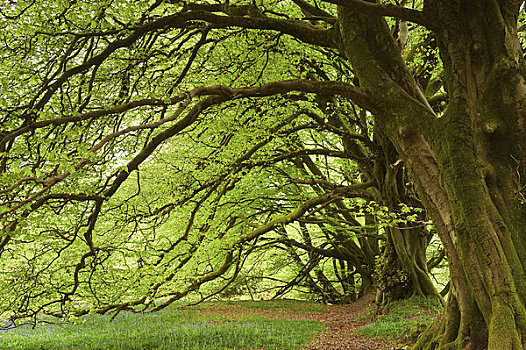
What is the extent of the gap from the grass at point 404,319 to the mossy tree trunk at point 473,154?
8.02 feet

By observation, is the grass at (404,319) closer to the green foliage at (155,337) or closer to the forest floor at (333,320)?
the forest floor at (333,320)

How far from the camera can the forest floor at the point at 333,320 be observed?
820 centimetres

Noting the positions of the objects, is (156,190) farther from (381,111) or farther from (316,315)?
(381,111)

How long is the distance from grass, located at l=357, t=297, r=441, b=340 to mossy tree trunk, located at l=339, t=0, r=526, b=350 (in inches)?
96.3

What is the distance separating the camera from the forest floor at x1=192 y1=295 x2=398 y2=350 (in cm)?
820

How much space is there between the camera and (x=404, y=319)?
9.73 m

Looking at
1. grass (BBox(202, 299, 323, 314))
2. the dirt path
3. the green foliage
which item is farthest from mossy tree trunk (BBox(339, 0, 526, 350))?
grass (BBox(202, 299, 323, 314))

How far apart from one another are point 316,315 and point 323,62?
29.6ft

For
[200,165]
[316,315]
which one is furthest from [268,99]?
[316,315]

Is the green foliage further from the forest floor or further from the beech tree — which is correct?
the beech tree

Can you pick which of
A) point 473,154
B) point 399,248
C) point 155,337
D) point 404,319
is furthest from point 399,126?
point 155,337

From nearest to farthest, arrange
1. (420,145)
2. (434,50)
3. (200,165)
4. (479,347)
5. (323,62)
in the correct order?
(479,347), (420,145), (434,50), (323,62), (200,165)

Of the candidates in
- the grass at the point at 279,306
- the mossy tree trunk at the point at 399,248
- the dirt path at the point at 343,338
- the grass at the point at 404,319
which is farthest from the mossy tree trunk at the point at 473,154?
the grass at the point at 279,306

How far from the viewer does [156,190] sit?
43.6 ft
